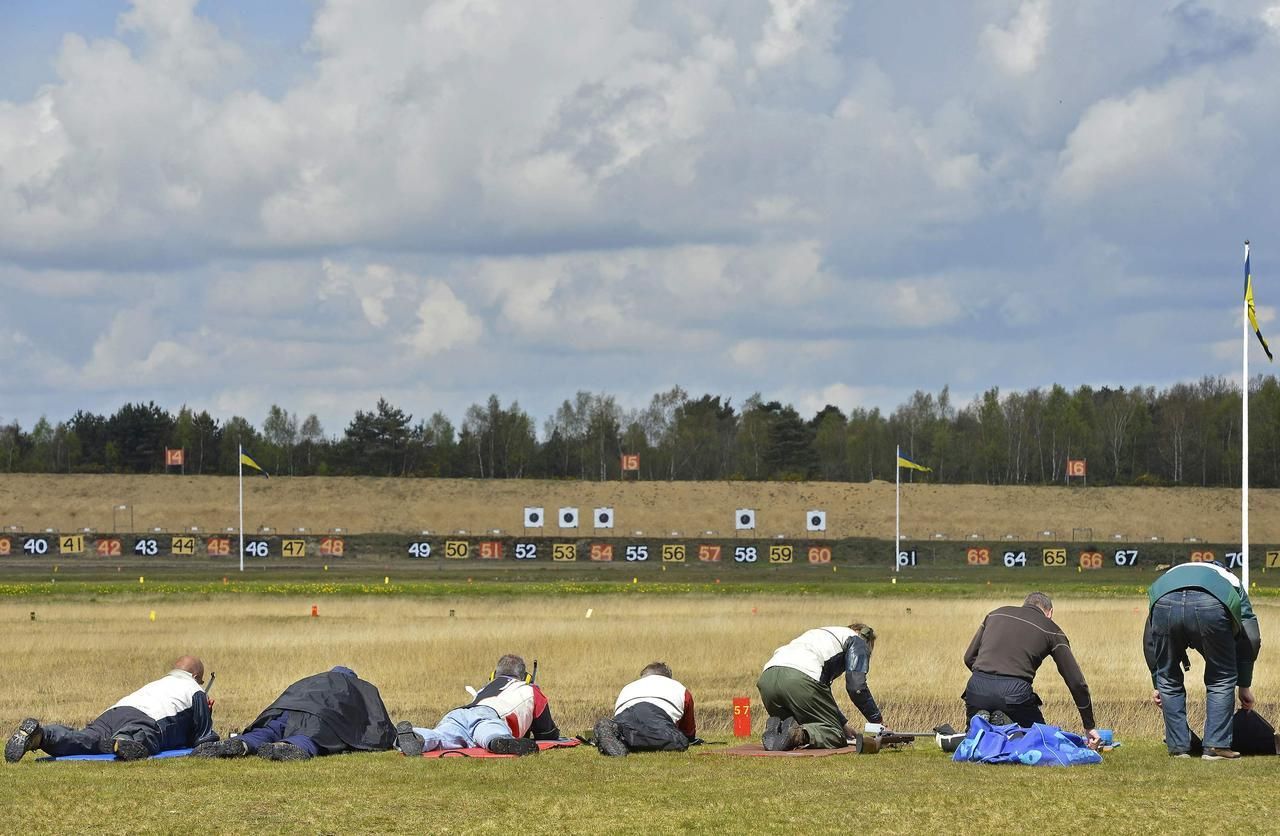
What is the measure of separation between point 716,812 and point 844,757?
378cm

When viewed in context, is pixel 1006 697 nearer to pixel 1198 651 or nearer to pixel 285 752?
pixel 1198 651

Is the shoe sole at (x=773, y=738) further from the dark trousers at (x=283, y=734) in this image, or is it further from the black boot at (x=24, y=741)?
the black boot at (x=24, y=741)

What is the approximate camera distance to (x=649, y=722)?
15102mm

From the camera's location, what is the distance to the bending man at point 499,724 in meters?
14.9

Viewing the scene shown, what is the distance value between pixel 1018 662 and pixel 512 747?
4686mm

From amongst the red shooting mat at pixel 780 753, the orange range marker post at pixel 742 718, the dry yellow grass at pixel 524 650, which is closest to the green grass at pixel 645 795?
the red shooting mat at pixel 780 753

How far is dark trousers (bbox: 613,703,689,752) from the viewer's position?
15078 millimetres

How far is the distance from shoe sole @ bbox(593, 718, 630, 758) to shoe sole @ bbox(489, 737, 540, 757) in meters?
0.62

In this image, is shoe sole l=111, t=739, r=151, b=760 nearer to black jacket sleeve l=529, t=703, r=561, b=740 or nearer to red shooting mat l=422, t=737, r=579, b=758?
red shooting mat l=422, t=737, r=579, b=758

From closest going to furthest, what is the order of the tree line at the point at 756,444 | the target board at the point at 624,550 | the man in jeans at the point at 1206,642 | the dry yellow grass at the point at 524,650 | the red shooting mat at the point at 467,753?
the man in jeans at the point at 1206,642
the red shooting mat at the point at 467,753
the dry yellow grass at the point at 524,650
the target board at the point at 624,550
the tree line at the point at 756,444

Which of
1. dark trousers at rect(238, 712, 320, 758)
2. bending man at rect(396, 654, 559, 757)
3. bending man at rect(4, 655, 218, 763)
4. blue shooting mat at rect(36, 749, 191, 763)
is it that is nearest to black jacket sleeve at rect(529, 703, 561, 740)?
bending man at rect(396, 654, 559, 757)

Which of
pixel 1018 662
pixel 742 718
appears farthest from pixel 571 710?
pixel 1018 662

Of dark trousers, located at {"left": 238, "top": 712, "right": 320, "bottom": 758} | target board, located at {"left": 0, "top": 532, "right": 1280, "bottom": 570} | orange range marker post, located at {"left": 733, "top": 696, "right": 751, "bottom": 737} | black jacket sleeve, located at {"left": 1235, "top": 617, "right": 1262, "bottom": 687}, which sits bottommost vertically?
target board, located at {"left": 0, "top": 532, "right": 1280, "bottom": 570}

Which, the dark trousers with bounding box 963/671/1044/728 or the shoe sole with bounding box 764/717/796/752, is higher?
the dark trousers with bounding box 963/671/1044/728
